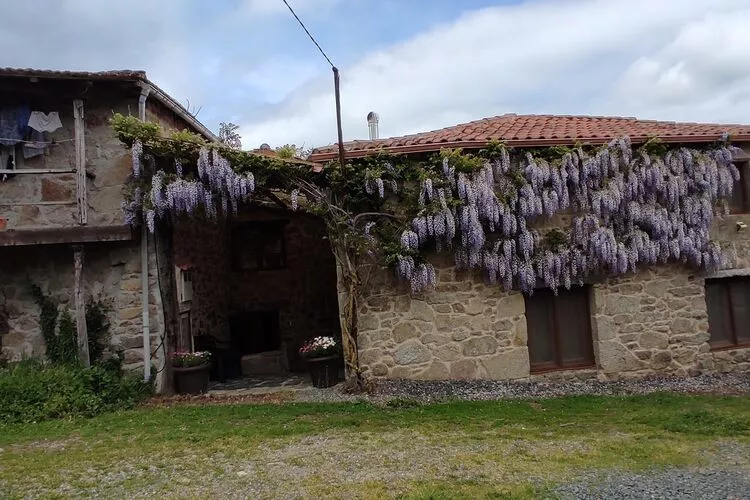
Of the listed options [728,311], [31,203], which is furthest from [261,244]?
[728,311]

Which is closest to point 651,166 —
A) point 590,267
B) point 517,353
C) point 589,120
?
point 590,267

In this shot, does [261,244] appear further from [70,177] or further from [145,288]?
[70,177]

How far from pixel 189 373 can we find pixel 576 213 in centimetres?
543

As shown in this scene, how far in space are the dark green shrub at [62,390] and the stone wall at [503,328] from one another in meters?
2.93

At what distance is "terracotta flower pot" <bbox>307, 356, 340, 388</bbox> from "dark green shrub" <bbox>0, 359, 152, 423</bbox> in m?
2.07

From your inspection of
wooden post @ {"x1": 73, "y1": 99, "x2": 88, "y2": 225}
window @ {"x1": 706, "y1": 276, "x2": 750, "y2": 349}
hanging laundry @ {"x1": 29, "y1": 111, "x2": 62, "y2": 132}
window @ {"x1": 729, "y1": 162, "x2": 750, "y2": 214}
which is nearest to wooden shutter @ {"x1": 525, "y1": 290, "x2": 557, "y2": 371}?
window @ {"x1": 706, "y1": 276, "x2": 750, "y2": 349}

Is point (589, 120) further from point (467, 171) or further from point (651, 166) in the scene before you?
point (467, 171)

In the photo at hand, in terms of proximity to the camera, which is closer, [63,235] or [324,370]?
[63,235]

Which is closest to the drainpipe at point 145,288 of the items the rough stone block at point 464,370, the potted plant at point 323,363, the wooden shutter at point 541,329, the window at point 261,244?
the potted plant at point 323,363

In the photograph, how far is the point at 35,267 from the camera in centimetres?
716

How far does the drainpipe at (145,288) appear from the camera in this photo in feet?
23.1

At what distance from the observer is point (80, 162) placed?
270 inches

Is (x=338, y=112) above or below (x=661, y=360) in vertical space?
above

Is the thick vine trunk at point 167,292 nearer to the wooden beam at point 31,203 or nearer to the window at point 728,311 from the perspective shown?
the wooden beam at point 31,203
